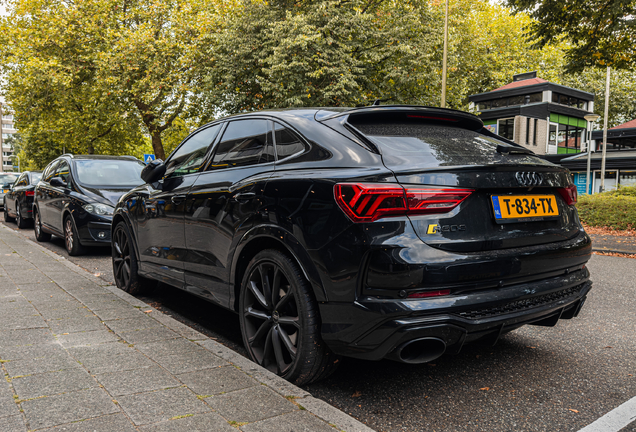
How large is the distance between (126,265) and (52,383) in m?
2.76

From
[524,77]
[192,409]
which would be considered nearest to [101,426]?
[192,409]

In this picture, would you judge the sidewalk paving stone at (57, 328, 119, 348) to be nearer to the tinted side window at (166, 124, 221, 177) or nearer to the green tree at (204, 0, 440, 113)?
the tinted side window at (166, 124, 221, 177)

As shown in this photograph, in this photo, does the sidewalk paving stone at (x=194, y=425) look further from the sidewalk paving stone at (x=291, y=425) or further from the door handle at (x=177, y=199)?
the door handle at (x=177, y=199)

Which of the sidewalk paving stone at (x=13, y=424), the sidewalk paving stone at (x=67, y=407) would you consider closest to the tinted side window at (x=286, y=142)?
the sidewalk paving stone at (x=67, y=407)

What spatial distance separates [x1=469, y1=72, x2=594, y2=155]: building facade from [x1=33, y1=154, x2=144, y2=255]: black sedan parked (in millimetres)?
33585

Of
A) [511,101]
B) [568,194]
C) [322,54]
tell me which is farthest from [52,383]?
[511,101]

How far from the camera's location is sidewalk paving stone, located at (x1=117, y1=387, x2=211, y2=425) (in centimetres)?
238

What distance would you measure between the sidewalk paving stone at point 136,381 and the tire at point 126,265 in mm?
2455

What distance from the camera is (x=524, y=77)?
43.6 metres

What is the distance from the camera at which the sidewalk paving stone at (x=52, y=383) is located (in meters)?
2.64

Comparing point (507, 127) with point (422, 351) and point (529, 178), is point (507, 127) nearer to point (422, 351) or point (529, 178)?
point (529, 178)

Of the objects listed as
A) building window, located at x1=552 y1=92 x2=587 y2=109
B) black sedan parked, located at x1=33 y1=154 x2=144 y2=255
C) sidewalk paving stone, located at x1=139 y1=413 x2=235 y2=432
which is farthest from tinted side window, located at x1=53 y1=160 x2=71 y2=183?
building window, located at x1=552 y1=92 x2=587 y2=109

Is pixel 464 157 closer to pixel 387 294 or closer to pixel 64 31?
pixel 387 294

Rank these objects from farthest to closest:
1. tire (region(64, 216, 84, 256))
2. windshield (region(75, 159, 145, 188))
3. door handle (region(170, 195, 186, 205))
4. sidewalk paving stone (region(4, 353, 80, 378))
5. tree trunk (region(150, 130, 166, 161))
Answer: tree trunk (region(150, 130, 166, 161))
windshield (region(75, 159, 145, 188))
tire (region(64, 216, 84, 256))
door handle (region(170, 195, 186, 205))
sidewalk paving stone (region(4, 353, 80, 378))
